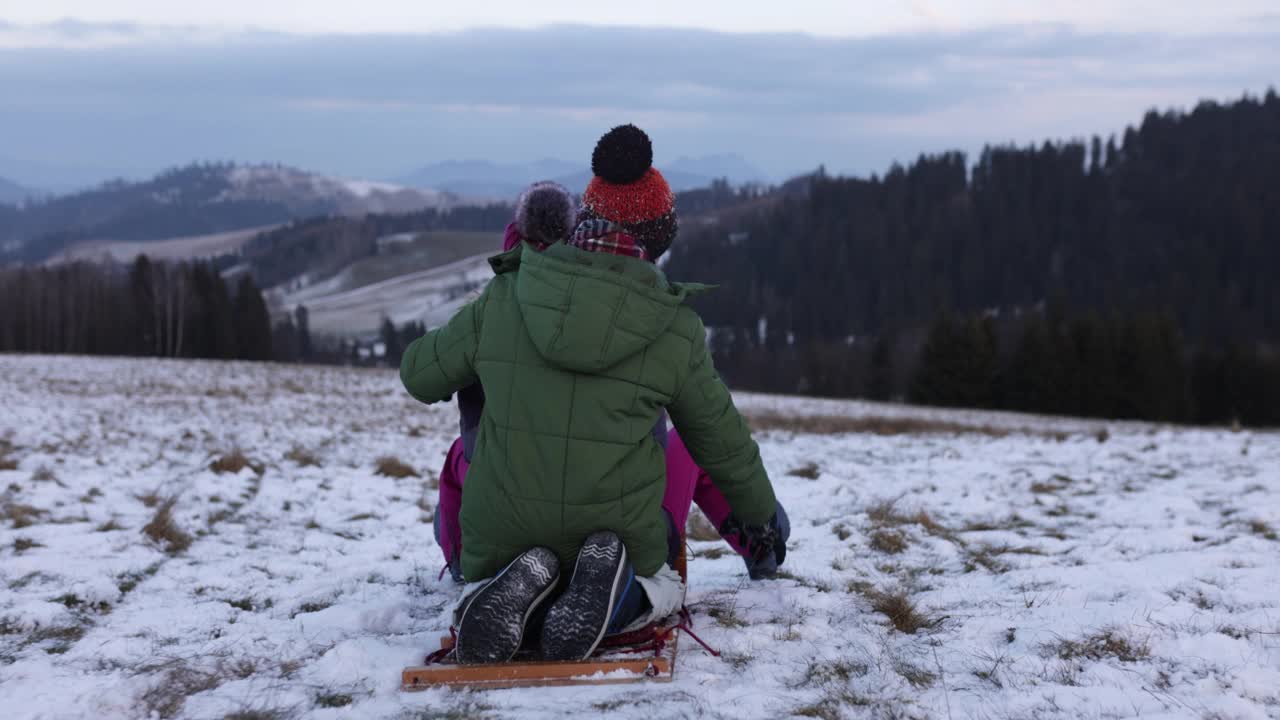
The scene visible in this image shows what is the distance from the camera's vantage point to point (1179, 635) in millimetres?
3865

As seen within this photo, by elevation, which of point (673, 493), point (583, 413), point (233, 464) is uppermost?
point (583, 413)

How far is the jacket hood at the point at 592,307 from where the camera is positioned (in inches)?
138

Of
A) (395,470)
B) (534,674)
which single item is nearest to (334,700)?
(534,674)

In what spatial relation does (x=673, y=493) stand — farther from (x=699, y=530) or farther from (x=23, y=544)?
(x=23, y=544)

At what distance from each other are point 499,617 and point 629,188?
195 cm

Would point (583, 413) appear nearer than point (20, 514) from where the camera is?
Yes

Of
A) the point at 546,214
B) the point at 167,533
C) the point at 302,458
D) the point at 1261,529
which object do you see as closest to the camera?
the point at 546,214

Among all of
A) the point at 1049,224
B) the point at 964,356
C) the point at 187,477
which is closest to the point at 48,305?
the point at 964,356

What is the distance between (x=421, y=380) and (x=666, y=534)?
4.56ft

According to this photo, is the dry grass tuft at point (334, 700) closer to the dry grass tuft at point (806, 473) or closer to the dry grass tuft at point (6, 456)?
the dry grass tuft at point (6, 456)

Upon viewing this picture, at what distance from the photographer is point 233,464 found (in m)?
9.59

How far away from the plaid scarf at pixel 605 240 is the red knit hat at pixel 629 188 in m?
0.07

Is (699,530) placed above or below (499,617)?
below

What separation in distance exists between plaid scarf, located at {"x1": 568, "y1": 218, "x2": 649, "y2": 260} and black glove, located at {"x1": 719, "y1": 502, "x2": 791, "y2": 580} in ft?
5.40
